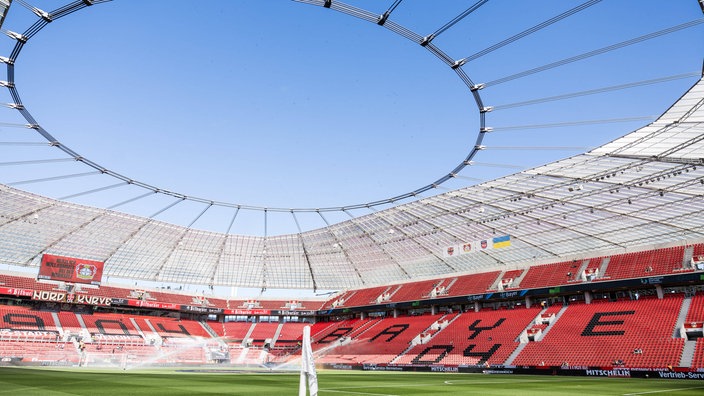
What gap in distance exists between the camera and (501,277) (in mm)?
55938

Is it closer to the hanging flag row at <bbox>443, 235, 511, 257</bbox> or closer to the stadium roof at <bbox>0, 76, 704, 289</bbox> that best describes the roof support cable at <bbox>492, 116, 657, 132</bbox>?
the stadium roof at <bbox>0, 76, 704, 289</bbox>

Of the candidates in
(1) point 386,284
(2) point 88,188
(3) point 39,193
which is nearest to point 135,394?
(2) point 88,188

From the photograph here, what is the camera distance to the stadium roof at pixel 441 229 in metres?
32.5

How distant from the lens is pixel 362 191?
4894 centimetres

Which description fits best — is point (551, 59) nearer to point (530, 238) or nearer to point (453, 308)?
point (530, 238)

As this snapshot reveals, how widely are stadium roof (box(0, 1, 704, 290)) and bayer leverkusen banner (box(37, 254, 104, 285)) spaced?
6.76ft

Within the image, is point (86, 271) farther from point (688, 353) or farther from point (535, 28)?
point (688, 353)

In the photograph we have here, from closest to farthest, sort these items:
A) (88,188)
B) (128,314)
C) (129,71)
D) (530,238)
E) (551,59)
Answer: (551,59) < (129,71) < (88,188) < (530,238) < (128,314)

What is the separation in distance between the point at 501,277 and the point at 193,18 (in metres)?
45.9

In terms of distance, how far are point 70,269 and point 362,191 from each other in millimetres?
39771

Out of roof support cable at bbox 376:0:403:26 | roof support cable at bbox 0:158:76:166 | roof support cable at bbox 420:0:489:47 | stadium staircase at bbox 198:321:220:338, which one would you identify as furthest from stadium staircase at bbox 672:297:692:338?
stadium staircase at bbox 198:321:220:338

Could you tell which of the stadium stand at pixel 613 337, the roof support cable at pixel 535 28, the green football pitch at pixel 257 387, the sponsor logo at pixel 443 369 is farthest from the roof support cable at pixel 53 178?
the stadium stand at pixel 613 337

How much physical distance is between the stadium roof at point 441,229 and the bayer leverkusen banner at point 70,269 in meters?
2.06

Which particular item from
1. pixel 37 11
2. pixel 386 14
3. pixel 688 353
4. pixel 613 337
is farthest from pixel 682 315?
pixel 37 11
